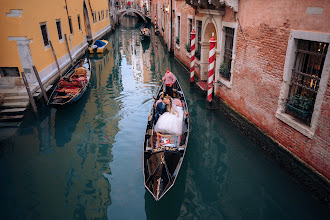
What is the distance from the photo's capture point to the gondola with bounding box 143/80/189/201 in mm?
3680

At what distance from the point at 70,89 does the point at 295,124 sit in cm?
686

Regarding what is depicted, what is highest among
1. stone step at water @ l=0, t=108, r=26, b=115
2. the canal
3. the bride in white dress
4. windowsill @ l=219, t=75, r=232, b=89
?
windowsill @ l=219, t=75, r=232, b=89

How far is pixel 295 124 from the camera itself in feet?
13.6

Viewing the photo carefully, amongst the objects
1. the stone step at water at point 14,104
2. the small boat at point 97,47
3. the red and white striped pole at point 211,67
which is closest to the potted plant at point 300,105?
the red and white striped pole at point 211,67

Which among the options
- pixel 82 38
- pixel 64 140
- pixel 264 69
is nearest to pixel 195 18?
pixel 264 69

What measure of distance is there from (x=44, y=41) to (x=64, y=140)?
17.7 feet

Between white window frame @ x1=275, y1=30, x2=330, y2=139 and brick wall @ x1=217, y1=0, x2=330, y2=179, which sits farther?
brick wall @ x1=217, y1=0, x2=330, y2=179

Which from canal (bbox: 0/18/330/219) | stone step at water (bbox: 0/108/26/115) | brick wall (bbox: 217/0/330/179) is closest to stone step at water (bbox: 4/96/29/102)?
stone step at water (bbox: 0/108/26/115)

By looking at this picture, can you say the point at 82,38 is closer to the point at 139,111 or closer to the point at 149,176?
the point at 139,111

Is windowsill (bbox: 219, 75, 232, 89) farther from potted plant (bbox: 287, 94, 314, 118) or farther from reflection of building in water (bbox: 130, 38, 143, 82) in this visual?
reflection of building in water (bbox: 130, 38, 143, 82)

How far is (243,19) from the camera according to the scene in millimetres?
A: 5629

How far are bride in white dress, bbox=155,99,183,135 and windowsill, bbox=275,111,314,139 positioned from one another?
199cm

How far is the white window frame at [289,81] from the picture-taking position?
3.53 m

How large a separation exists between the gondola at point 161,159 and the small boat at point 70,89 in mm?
3521
